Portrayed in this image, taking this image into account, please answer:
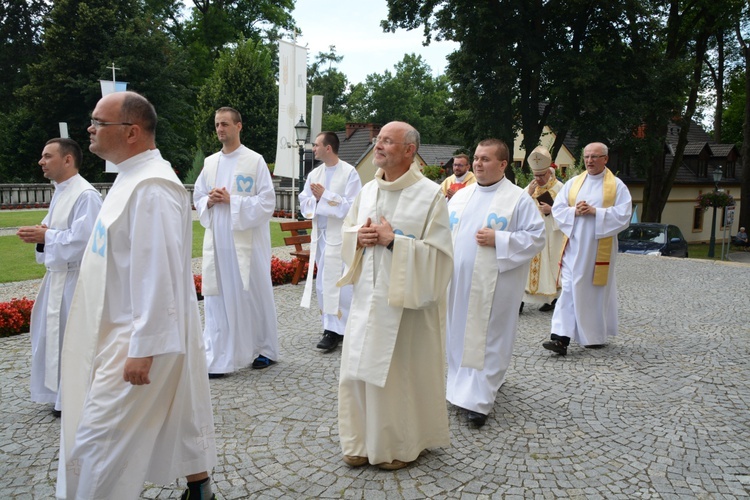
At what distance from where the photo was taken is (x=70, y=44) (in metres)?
34.3

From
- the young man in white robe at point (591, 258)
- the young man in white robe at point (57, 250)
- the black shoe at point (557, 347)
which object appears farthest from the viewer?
the young man in white robe at point (591, 258)

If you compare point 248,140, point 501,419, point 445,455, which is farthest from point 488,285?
point 248,140

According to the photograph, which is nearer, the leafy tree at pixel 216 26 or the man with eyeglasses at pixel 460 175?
the man with eyeglasses at pixel 460 175

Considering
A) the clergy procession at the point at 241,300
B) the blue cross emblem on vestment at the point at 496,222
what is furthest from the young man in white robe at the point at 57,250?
the blue cross emblem on vestment at the point at 496,222

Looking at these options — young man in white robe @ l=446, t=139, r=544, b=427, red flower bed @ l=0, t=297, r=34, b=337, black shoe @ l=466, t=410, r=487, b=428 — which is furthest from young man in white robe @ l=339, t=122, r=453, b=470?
red flower bed @ l=0, t=297, r=34, b=337

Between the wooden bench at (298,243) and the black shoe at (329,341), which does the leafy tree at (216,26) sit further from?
the black shoe at (329,341)

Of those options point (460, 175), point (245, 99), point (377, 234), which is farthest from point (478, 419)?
point (245, 99)

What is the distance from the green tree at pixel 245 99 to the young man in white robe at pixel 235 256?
30.4 metres

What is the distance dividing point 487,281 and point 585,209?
2584mm

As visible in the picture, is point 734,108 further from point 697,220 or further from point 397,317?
point 397,317

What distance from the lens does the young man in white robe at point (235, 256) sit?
5.91m

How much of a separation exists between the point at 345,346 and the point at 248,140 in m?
34.1

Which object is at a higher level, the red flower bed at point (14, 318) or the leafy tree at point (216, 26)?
the leafy tree at point (216, 26)

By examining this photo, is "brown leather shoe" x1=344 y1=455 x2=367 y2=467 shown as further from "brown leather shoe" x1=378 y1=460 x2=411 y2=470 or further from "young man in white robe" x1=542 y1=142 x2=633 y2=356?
"young man in white robe" x1=542 y1=142 x2=633 y2=356
